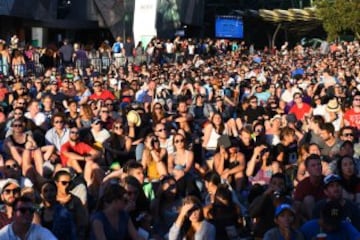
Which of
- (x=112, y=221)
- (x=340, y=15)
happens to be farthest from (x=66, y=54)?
(x=340, y=15)

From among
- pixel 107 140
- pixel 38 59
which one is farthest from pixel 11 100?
pixel 38 59

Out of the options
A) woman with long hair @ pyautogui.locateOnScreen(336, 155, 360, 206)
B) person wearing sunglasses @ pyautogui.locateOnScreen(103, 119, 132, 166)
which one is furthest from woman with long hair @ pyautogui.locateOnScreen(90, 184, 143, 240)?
person wearing sunglasses @ pyautogui.locateOnScreen(103, 119, 132, 166)

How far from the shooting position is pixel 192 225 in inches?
341

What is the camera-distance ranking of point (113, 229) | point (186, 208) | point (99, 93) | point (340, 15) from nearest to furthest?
1. point (113, 229)
2. point (186, 208)
3. point (99, 93)
4. point (340, 15)

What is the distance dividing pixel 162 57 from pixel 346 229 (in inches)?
1022

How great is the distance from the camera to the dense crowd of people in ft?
26.4

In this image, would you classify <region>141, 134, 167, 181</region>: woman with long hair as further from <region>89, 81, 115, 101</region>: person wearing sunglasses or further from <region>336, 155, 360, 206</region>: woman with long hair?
<region>89, 81, 115, 101</region>: person wearing sunglasses

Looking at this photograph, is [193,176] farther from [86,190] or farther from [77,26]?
[77,26]

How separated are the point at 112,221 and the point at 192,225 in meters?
1.21

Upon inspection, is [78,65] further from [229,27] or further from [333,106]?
[229,27]

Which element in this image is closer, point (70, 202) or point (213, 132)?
point (70, 202)

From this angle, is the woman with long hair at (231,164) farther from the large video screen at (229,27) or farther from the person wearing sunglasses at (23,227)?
the large video screen at (229,27)

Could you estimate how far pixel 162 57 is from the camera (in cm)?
3312

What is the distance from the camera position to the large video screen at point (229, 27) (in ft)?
190
